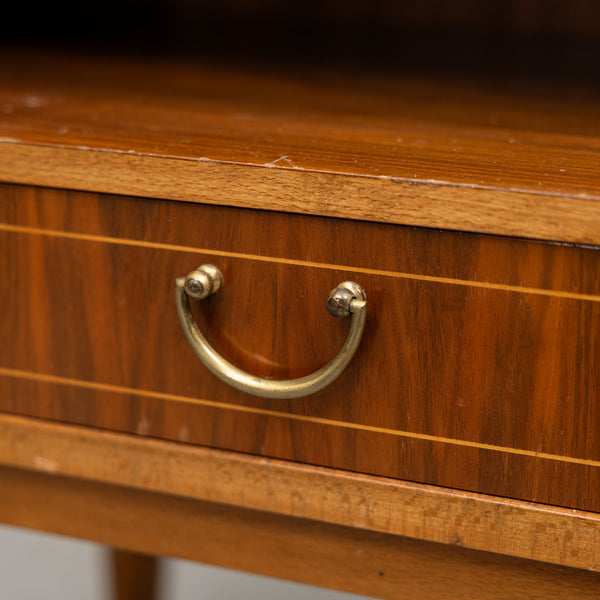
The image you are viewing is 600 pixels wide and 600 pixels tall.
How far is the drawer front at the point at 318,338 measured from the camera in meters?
0.33

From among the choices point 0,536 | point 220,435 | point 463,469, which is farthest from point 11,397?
point 0,536

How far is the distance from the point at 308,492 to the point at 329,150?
155 millimetres

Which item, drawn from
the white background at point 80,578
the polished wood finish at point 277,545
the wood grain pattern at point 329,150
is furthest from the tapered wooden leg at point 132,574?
the wood grain pattern at point 329,150

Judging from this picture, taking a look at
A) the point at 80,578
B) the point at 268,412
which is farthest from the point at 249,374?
the point at 80,578

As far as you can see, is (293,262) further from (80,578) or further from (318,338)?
(80,578)

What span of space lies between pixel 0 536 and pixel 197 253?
794 mm

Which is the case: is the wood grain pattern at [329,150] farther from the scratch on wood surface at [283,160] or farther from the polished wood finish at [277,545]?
the polished wood finish at [277,545]

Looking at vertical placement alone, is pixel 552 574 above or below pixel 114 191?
below

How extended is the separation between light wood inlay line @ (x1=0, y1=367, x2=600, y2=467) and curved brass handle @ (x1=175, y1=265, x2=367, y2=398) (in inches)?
1.0

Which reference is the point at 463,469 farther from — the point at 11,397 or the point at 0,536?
the point at 0,536

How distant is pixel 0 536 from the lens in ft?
3.34

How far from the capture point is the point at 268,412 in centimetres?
38

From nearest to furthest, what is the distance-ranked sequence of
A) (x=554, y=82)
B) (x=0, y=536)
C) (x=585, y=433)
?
(x=585, y=433) → (x=554, y=82) → (x=0, y=536)

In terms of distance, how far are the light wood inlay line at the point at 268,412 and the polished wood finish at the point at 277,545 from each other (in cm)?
6
